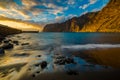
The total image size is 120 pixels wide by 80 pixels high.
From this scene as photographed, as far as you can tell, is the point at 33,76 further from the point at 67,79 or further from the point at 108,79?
the point at 108,79

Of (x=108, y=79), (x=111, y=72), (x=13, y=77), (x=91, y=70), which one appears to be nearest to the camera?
(x=108, y=79)

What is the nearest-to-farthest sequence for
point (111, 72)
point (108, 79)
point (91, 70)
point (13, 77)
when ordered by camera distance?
point (108, 79), point (13, 77), point (111, 72), point (91, 70)

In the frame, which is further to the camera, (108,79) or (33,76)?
(33,76)

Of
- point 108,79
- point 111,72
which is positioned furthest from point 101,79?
point 111,72

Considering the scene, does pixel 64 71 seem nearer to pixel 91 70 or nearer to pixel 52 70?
pixel 52 70

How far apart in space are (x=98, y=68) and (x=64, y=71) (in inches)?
170

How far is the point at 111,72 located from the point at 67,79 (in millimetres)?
5319

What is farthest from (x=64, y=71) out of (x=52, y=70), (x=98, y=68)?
(x=98, y=68)

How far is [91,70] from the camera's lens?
17.9 metres

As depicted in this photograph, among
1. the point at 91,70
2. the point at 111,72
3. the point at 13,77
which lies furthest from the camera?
the point at 91,70

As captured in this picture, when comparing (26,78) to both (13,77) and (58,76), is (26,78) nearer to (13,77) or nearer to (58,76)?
(13,77)

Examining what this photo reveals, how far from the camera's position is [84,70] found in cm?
1791

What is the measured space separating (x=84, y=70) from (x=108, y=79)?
388 centimetres

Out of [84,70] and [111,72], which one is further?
[84,70]
